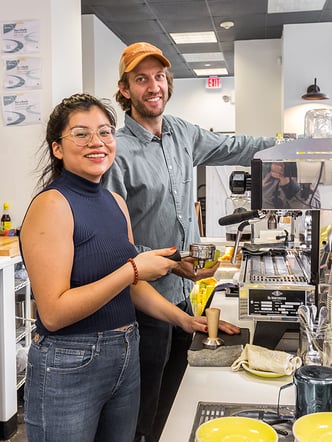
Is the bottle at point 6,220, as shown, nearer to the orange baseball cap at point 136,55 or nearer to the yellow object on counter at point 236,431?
the orange baseball cap at point 136,55

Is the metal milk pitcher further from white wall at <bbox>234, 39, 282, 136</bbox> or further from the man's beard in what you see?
white wall at <bbox>234, 39, 282, 136</bbox>

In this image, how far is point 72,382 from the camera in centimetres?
137

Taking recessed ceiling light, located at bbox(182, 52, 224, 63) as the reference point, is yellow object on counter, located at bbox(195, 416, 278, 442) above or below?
below

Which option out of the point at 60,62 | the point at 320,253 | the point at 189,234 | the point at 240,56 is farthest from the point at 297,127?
the point at 320,253

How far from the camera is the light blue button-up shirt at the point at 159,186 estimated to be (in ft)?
6.51

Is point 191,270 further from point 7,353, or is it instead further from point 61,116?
point 7,353

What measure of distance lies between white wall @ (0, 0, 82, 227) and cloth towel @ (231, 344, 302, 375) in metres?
2.52

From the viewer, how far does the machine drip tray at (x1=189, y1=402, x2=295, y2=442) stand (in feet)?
3.77

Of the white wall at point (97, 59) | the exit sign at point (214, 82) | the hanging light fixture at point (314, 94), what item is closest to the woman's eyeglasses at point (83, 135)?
the white wall at point (97, 59)

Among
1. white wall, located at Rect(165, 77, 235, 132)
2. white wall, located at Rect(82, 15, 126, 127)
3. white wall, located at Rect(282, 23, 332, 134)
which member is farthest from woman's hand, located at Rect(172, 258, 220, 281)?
white wall, located at Rect(165, 77, 235, 132)

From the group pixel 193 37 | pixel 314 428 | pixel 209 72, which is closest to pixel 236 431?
pixel 314 428

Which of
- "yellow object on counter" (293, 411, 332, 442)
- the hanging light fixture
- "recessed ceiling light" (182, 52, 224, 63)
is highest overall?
"recessed ceiling light" (182, 52, 224, 63)

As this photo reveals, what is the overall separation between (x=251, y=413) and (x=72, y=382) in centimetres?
44

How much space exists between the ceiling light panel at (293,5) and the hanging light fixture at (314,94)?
814 mm
